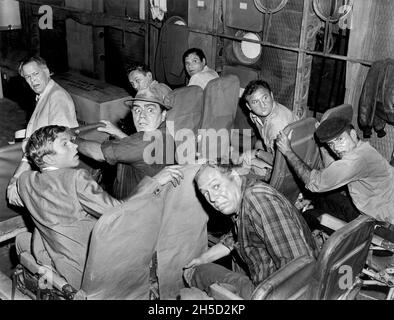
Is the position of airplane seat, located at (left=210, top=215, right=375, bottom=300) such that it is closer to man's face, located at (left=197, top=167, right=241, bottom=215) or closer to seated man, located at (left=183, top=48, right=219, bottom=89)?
man's face, located at (left=197, top=167, right=241, bottom=215)

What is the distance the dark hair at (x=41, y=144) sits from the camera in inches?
102

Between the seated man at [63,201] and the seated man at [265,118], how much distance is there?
1.35 m

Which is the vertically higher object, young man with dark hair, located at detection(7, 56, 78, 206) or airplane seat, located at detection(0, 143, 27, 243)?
young man with dark hair, located at detection(7, 56, 78, 206)

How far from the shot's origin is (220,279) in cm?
238

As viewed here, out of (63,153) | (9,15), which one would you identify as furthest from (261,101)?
(9,15)

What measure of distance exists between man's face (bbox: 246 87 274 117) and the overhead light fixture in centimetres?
603

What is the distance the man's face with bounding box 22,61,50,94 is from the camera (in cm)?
358

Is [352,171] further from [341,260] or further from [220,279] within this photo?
[220,279]

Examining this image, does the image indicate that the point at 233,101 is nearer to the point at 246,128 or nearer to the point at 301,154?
the point at 246,128

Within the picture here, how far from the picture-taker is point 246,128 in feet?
15.4

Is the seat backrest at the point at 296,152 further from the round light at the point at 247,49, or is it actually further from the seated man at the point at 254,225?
the round light at the point at 247,49

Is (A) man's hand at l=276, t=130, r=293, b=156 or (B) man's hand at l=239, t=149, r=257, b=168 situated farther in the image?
(B) man's hand at l=239, t=149, r=257, b=168

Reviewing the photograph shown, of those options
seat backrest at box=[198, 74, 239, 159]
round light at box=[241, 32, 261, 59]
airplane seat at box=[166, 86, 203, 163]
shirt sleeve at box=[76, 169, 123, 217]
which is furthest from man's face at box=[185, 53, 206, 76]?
shirt sleeve at box=[76, 169, 123, 217]

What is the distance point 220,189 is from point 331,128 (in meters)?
1.06
